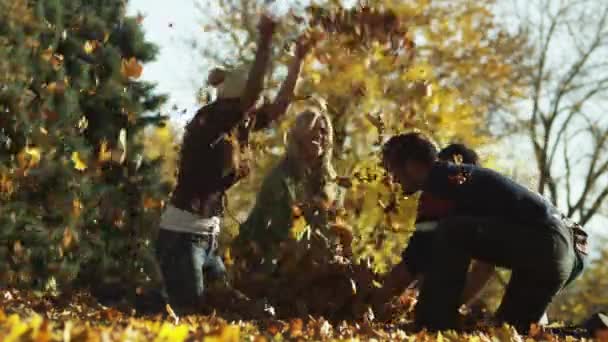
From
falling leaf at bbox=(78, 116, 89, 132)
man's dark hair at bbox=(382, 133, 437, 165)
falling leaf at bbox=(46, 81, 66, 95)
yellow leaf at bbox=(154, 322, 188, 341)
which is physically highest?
falling leaf at bbox=(46, 81, 66, 95)

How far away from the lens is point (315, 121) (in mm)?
5230

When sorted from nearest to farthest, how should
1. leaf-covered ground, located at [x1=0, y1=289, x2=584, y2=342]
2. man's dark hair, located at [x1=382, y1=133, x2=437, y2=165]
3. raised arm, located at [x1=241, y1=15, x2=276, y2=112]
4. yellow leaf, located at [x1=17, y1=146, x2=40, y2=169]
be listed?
leaf-covered ground, located at [x1=0, y1=289, x2=584, y2=342], raised arm, located at [x1=241, y1=15, x2=276, y2=112], man's dark hair, located at [x1=382, y1=133, x2=437, y2=165], yellow leaf, located at [x1=17, y1=146, x2=40, y2=169]

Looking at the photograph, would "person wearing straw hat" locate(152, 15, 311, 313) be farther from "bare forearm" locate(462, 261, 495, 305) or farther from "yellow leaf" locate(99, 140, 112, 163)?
"yellow leaf" locate(99, 140, 112, 163)

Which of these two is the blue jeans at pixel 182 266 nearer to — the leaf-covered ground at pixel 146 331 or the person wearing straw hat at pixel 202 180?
the person wearing straw hat at pixel 202 180

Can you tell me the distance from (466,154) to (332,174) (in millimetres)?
974

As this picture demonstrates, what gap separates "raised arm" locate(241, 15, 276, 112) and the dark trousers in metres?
1.13

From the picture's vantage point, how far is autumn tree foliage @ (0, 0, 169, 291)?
19.0ft

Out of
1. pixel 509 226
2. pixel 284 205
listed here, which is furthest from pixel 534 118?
pixel 509 226

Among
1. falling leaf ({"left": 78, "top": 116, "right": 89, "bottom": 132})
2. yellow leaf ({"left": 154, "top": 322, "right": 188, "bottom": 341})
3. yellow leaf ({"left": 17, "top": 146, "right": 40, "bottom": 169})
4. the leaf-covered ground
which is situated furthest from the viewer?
falling leaf ({"left": 78, "top": 116, "right": 89, "bottom": 132})

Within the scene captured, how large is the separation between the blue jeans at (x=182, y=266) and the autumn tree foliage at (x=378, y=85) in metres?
1.14

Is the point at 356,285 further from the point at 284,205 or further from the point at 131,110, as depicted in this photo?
the point at 131,110

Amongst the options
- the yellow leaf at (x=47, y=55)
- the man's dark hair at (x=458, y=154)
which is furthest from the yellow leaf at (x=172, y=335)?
the yellow leaf at (x=47, y=55)

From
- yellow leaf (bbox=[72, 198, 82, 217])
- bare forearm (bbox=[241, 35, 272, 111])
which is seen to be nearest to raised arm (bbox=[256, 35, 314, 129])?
bare forearm (bbox=[241, 35, 272, 111])

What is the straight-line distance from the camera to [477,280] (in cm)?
502
